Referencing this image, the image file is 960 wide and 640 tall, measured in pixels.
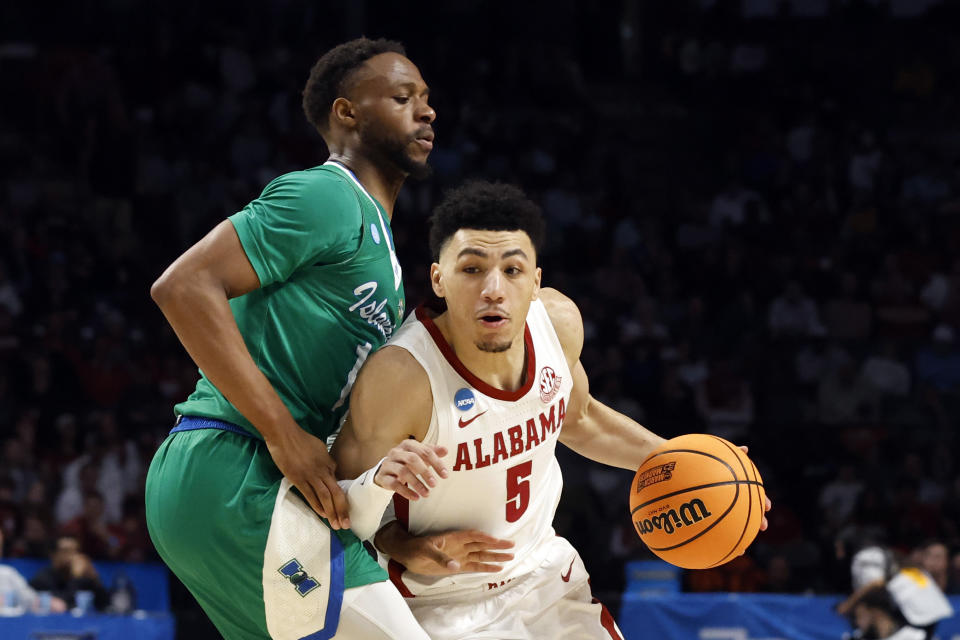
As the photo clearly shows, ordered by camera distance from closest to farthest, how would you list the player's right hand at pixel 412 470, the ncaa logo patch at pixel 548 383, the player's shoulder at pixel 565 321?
the player's right hand at pixel 412 470 < the ncaa logo patch at pixel 548 383 < the player's shoulder at pixel 565 321

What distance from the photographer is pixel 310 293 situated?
305 cm

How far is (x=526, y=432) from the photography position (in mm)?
3277

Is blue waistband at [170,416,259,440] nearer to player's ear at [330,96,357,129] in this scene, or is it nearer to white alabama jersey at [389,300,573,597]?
white alabama jersey at [389,300,573,597]

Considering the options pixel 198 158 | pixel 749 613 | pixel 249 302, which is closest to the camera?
pixel 249 302

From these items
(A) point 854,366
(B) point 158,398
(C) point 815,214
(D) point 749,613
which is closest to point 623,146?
(C) point 815,214

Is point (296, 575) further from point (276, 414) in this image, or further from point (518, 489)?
point (518, 489)

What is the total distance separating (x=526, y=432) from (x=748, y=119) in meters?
9.45

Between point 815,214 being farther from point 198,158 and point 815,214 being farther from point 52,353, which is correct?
point 52,353

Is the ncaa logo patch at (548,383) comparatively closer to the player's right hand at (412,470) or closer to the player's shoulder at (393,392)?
the player's shoulder at (393,392)

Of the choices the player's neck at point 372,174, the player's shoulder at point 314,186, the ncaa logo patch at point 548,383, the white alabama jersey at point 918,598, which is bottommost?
the white alabama jersey at point 918,598

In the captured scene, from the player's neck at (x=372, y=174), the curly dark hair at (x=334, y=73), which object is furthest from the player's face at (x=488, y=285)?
the curly dark hair at (x=334, y=73)

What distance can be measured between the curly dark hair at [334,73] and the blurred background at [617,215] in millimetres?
5083

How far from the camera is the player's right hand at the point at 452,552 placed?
10.4 ft

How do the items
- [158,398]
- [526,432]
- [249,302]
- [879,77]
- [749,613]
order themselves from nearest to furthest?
[249,302], [526,432], [749,613], [158,398], [879,77]
